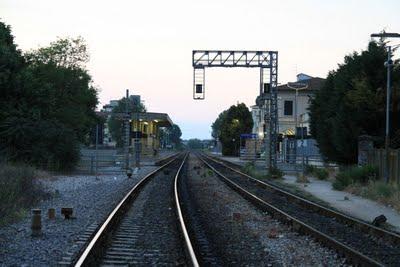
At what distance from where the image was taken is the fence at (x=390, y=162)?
22928 mm

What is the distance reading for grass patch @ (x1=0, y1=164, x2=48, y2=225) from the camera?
14.3 meters

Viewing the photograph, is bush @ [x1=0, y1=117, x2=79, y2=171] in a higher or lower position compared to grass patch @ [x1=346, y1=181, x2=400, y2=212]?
higher

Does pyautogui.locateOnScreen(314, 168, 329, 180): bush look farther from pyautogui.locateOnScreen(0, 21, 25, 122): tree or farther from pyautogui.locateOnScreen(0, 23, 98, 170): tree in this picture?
pyautogui.locateOnScreen(0, 21, 25, 122): tree

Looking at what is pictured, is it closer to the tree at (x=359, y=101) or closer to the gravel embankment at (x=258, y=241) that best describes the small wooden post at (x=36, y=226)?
the gravel embankment at (x=258, y=241)

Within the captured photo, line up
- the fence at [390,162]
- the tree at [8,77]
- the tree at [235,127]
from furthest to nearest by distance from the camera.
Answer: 1. the tree at [235,127]
2. the tree at [8,77]
3. the fence at [390,162]

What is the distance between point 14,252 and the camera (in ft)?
32.9

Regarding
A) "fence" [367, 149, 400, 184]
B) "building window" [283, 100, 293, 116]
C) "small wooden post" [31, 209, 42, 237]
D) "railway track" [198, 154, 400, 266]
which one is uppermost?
"building window" [283, 100, 293, 116]

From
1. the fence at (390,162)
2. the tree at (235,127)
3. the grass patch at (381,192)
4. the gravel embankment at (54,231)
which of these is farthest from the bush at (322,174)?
the tree at (235,127)

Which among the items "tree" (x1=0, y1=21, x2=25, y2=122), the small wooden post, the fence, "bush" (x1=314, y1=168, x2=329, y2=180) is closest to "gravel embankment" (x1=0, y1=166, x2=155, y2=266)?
→ the small wooden post

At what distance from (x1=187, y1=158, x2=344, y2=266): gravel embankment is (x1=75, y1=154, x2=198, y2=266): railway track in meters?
0.75

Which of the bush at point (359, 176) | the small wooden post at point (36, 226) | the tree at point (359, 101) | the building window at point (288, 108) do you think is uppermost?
the building window at point (288, 108)

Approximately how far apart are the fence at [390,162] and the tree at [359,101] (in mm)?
3756

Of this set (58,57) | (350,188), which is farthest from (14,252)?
(58,57)

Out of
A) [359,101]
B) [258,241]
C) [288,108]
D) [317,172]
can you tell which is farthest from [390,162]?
[288,108]
